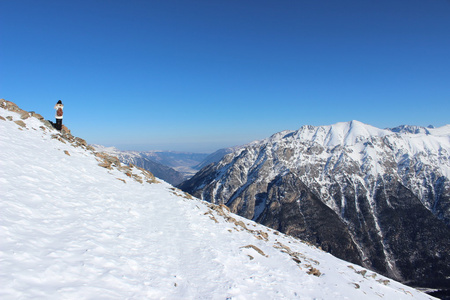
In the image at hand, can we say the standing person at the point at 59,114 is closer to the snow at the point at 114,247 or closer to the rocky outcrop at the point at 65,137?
the rocky outcrop at the point at 65,137

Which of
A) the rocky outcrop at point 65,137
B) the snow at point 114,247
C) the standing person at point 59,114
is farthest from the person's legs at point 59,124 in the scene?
the snow at point 114,247

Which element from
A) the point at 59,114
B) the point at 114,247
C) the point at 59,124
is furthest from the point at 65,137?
the point at 114,247

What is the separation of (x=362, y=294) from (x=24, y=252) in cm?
2610

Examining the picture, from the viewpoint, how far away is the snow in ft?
38.3

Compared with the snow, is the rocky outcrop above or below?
above

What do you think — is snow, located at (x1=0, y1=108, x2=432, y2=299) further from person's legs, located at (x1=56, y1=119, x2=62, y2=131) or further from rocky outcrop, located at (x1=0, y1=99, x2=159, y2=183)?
person's legs, located at (x1=56, y1=119, x2=62, y2=131)

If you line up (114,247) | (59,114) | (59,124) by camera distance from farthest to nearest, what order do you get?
(59,124) → (59,114) → (114,247)

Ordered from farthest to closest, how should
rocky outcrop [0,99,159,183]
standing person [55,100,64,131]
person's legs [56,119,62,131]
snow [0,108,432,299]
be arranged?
person's legs [56,119,62,131] → standing person [55,100,64,131] → rocky outcrop [0,99,159,183] → snow [0,108,432,299]

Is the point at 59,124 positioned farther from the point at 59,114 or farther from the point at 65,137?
the point at 65,137

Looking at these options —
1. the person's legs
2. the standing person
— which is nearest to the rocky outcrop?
the person's legs

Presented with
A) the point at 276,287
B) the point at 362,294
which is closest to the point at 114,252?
the point at 276,287

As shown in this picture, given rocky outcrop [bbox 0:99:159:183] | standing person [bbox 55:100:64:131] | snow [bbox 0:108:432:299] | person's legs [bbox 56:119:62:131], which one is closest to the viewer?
snow [bbox 0:108:432:299]

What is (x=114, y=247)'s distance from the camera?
15789mm

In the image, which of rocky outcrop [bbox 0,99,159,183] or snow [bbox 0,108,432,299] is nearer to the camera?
snow [bbox 0,108,432,299]
